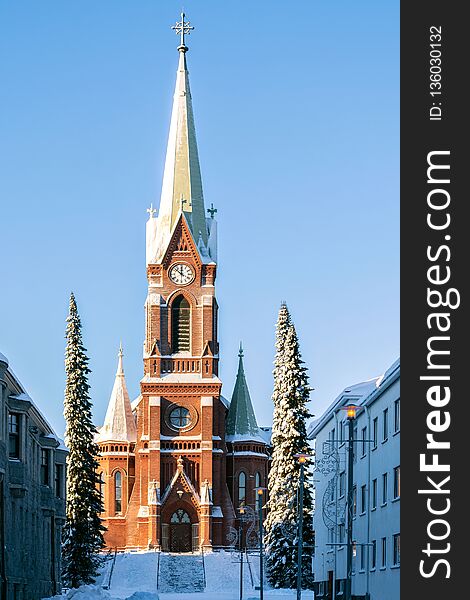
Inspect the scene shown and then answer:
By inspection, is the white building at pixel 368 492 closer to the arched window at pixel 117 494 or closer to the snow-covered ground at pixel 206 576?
the snow-covered ground at pixel 206 576

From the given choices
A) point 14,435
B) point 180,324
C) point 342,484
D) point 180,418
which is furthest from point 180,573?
point 14,435

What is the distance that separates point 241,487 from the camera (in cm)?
9838

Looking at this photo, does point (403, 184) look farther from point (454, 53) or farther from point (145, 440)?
point (145, 440)

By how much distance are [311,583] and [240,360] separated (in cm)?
3254

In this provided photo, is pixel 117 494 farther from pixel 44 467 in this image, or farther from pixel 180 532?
pixel 44 467

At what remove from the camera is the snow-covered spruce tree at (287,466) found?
7612 centimetres

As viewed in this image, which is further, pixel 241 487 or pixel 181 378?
pixel 241 487

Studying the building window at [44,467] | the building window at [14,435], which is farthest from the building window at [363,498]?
the building window at [44,467]

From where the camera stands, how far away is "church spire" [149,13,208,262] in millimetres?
100875

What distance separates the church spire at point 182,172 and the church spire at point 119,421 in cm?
1248

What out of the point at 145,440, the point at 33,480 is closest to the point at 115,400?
the point at 145,440

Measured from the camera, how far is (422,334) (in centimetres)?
1731

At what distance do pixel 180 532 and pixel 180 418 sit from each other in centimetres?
816

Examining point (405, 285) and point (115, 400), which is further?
point (115, 400)
